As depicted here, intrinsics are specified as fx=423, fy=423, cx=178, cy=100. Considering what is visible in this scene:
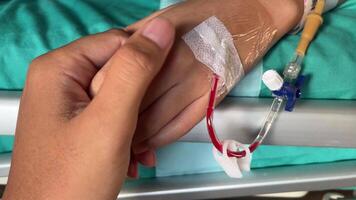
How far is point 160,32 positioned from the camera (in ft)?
1.64

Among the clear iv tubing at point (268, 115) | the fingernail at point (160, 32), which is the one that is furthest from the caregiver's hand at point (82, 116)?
the clear iv tubing at point (268, 115)

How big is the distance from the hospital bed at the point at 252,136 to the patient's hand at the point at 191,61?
4cm

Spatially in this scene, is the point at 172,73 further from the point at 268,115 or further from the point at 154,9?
the point at 154,9

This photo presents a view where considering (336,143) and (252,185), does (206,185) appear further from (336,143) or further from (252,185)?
(336,143)

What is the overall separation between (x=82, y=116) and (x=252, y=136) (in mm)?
260

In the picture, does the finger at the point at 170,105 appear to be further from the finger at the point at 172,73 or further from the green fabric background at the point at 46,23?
the green fabric background at the point at 46,23

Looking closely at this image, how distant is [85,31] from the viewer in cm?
73

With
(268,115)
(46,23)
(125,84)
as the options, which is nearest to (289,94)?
(268,115)

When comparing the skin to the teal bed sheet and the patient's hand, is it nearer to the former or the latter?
the patient's hand

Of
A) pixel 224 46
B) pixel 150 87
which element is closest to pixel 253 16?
pixel 224 46

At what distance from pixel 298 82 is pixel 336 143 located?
11 cm

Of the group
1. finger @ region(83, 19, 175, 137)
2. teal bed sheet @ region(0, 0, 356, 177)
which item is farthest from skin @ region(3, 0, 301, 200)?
teal bed sheet @ region(0, 0, 356, 177)

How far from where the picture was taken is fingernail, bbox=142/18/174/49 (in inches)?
19.4

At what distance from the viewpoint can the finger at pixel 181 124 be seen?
0.59 m
